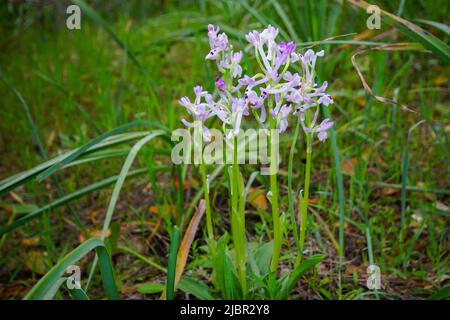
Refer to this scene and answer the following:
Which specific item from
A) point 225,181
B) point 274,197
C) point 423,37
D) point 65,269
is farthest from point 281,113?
point 225,181

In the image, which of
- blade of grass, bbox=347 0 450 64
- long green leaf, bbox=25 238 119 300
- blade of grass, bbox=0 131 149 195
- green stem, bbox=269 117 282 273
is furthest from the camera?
blade of grass, bbox=0 131 149 195

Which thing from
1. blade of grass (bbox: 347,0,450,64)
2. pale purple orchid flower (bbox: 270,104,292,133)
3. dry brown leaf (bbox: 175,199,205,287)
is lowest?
dry brown leaf (bbox: 175,199,205,287)

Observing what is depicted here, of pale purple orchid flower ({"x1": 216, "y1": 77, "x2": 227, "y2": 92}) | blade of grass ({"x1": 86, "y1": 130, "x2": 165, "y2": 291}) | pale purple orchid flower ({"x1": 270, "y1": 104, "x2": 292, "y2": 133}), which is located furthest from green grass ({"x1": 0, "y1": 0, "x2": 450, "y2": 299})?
pale purple orchid flower ({"x1": 216, "y1": 77, "x2": 227, "y2": 92})

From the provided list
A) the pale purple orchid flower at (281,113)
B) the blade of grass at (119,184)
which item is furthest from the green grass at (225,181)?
the pale purple orchid flower at (281,113)

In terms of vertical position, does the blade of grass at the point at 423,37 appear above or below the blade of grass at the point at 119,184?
above

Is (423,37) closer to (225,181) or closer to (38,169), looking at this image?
(225,181)

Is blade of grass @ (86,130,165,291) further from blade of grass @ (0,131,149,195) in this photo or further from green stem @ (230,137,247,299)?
green stem @ (230,137,247,299)

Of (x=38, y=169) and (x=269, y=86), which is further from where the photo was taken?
(x=38, y=169)

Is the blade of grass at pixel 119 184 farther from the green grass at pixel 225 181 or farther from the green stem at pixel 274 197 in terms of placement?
the green stem at pixel 274 197

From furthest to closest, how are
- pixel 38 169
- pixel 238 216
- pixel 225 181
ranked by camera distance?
pixel 225 181, pixel 38 169, pixel 238 216
